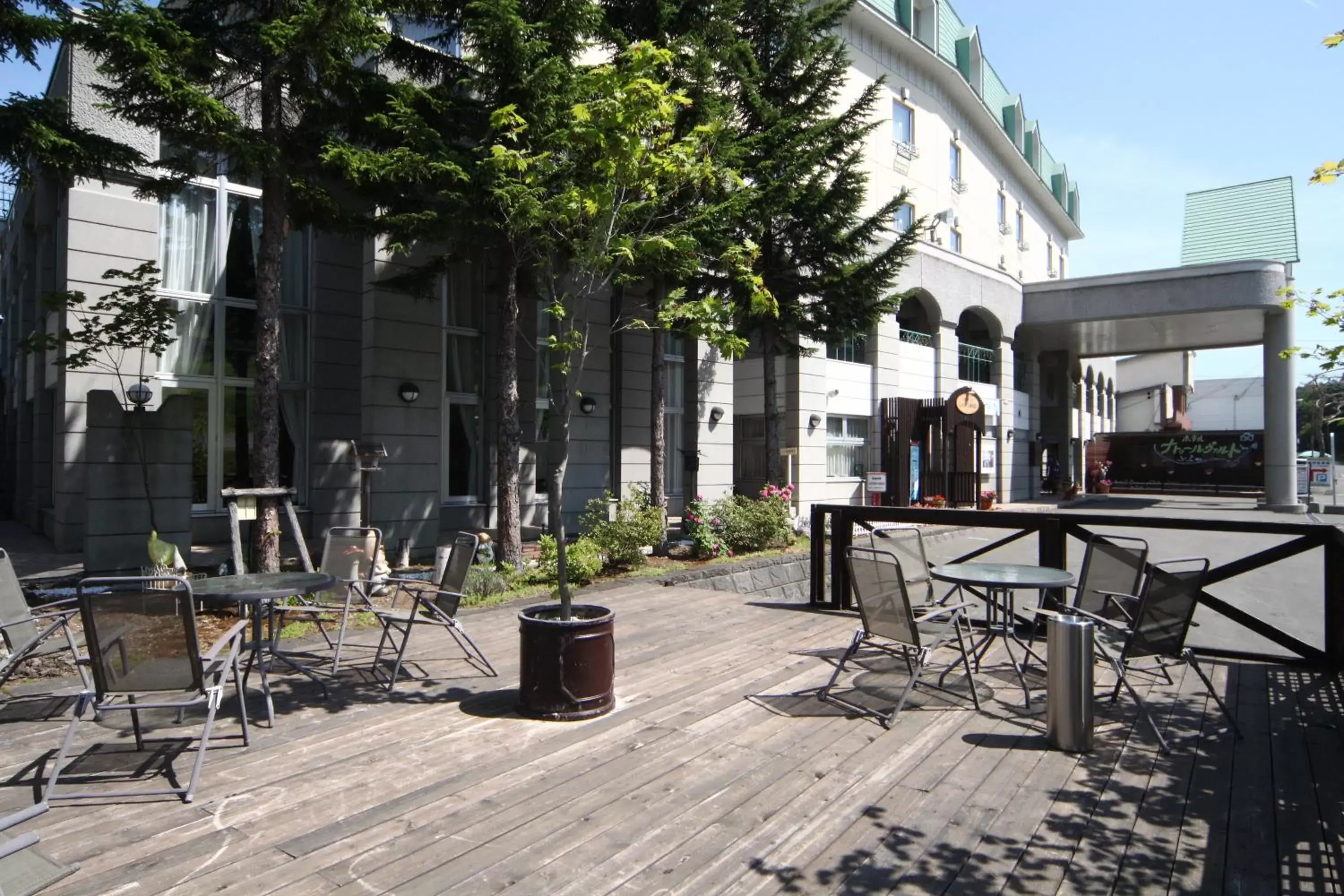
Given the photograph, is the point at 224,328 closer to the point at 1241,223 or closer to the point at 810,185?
the point at 810,185

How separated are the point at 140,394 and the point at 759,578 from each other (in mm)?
8551

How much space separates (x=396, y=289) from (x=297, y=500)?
13.3ft

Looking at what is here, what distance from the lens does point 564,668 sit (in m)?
4.91

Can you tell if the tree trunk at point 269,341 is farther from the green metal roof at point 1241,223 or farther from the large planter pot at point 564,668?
the green metal roof at point 1241,223

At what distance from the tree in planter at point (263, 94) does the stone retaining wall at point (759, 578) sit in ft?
16.1

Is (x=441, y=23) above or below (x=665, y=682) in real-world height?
above

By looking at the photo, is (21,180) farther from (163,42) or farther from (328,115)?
(328,115)

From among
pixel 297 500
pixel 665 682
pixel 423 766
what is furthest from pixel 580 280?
pixel 297 500

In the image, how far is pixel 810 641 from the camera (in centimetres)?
717

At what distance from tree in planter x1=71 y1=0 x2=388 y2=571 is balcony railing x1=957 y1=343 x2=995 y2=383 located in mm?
21939

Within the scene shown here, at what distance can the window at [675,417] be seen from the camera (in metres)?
18.2

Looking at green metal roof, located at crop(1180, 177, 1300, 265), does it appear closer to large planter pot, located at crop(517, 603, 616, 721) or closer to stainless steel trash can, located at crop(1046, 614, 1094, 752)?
stainless steel trash can, located at crop(1046, 614, 1094, 752)

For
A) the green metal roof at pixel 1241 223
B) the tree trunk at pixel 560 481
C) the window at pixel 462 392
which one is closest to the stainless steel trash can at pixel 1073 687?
the tree trunk at pixel 560 481

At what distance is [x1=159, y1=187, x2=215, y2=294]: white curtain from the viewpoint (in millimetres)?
11672
